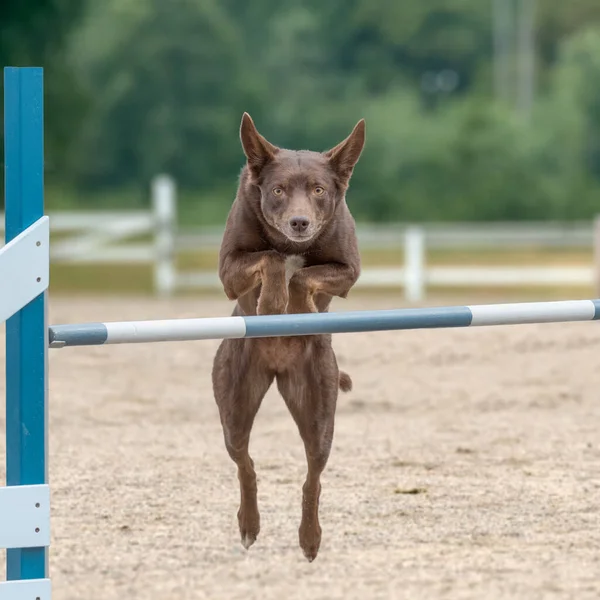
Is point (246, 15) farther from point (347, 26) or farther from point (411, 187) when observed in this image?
point (411, 187)

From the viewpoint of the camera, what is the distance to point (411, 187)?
34219mm

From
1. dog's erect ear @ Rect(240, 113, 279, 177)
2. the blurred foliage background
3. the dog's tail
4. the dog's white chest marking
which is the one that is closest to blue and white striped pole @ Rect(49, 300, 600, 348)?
the dog's white chest marking

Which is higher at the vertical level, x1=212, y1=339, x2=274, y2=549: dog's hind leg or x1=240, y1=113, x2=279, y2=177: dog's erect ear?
x1=240, y1=113, x2=279, y2=177: dog's erect ear

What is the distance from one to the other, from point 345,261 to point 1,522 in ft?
4.62

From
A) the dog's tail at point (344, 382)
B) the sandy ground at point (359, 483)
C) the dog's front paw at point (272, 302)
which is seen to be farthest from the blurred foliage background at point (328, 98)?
the dog's front paw at point (272, 302)

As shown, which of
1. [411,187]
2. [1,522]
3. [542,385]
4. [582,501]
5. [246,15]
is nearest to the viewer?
[1,522]

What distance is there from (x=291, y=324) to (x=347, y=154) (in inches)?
30.8

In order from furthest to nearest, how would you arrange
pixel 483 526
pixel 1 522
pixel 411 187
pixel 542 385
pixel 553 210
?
pixel 411 187, pixel 553 210, pixel 542 385, pixel 483 526, pixel 1 522

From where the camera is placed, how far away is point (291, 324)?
3869 mm

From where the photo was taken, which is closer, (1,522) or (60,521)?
(1,522)

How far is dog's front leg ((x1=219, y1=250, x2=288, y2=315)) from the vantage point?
14.0 feet

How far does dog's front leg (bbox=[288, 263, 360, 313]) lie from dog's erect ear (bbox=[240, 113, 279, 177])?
→ 0.38 meters

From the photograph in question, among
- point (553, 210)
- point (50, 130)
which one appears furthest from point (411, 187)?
point (50, 130)

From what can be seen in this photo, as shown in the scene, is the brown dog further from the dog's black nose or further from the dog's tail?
the dog's tail
